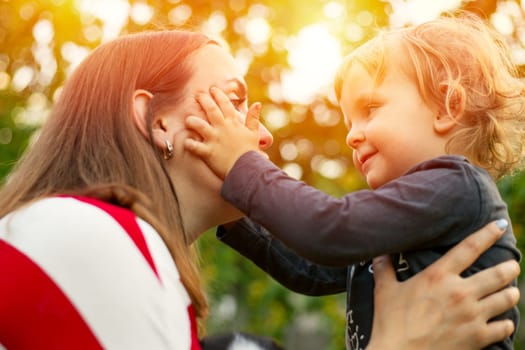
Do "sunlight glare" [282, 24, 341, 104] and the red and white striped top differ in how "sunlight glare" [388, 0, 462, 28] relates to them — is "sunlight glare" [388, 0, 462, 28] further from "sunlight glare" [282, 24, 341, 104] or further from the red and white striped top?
the red and white striped top

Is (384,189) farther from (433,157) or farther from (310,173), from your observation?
(310,173)

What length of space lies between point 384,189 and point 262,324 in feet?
9.71

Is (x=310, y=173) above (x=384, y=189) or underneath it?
underneath

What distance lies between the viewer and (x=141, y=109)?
2.15 m

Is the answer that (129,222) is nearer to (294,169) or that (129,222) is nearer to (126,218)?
(126,218)

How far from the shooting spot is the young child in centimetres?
194

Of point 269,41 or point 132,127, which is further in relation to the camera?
point 269,41

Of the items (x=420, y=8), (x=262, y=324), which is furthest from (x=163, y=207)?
(x=420, y=8)

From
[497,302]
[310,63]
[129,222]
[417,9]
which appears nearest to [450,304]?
[497,302]

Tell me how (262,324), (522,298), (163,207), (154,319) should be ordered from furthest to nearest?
(262,324), (522,298), (163,207), (154,319)

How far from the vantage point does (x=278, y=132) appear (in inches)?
263

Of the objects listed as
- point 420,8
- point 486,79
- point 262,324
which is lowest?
point 262,324

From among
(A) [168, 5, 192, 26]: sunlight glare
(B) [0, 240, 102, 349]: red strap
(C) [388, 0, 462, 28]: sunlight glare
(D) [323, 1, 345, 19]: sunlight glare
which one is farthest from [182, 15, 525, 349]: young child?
(A) [168, 5, 192, 26]: sunlight glare

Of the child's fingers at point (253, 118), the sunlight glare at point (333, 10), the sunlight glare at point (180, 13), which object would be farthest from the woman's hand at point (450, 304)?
the sunlight glare at point (180, 13)
